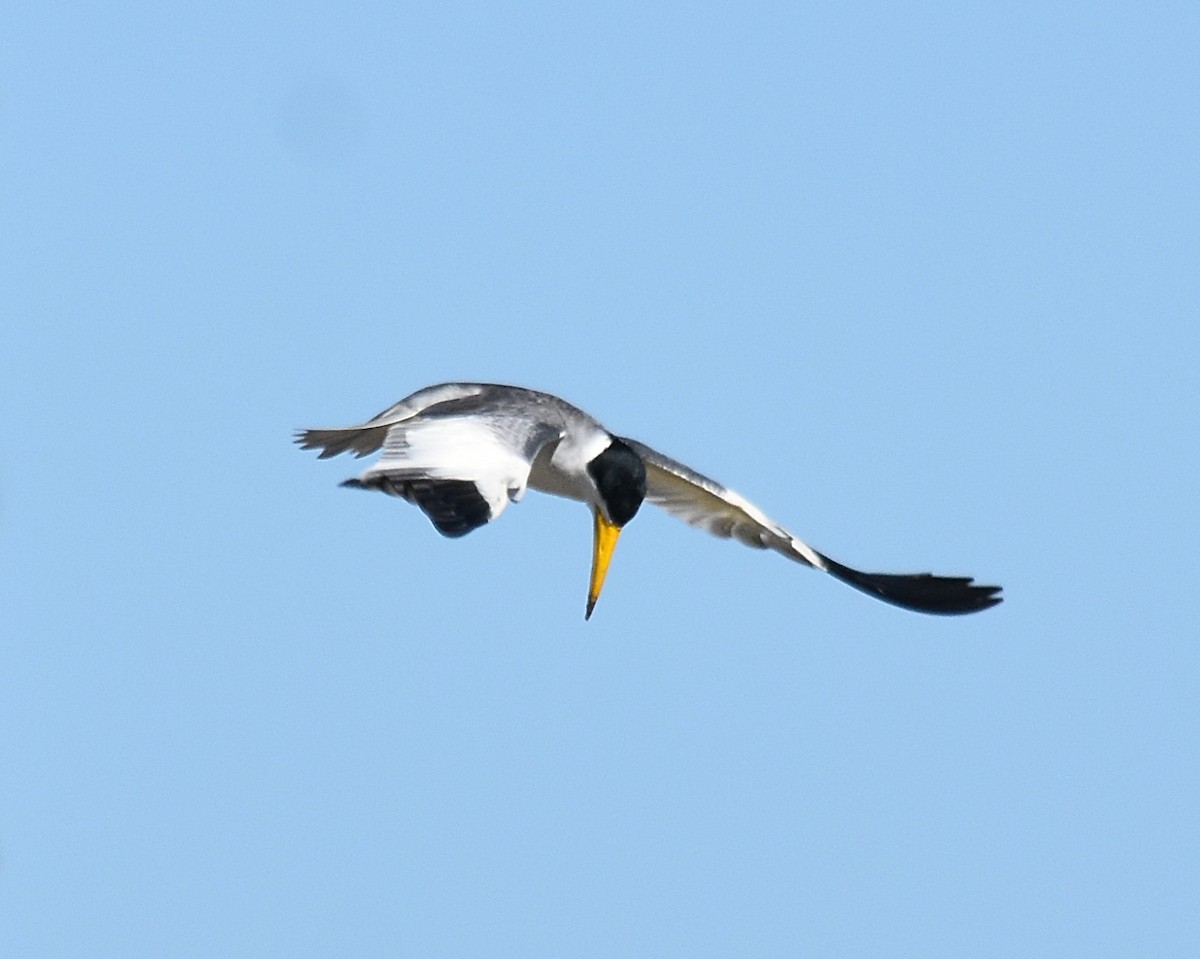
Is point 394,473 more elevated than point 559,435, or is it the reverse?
point 559,435

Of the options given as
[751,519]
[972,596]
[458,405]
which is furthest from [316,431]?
[972,596]

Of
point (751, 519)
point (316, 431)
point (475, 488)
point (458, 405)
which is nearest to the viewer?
point (475, 488)

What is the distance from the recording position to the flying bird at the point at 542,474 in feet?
55.7

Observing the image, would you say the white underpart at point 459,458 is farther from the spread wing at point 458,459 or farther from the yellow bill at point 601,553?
the yellow bill at point 601,553

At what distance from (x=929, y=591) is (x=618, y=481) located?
3.46 metres

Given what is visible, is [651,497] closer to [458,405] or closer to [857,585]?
[857,585]

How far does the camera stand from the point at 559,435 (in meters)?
20.6

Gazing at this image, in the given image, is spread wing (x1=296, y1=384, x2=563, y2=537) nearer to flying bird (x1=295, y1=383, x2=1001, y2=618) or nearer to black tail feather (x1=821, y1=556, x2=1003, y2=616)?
flying bird (x1=295, y1=383, x2=1001, y2=618)

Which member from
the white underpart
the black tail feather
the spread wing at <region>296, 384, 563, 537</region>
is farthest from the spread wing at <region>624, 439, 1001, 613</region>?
the white underpart

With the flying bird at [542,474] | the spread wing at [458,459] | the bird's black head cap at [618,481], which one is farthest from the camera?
the bird's black head cap at [618,481]

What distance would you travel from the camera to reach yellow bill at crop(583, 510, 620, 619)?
21344 millimetres

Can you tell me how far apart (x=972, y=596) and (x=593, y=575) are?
12.0ft

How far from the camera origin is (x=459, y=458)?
58.2 ft

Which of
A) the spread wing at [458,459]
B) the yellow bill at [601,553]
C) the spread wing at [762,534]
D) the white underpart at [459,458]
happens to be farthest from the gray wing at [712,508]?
the white underpart at [459,458]
